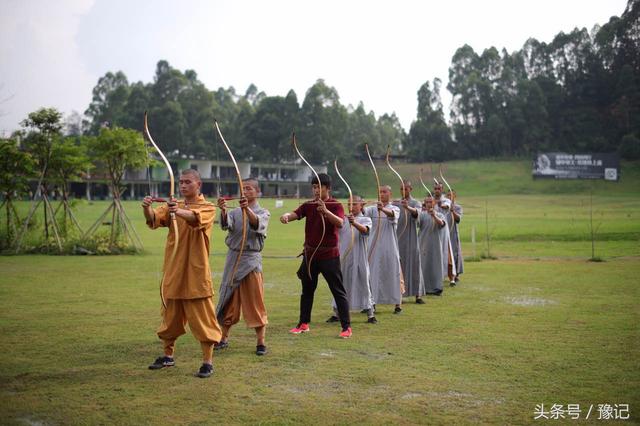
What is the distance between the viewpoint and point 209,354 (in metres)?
6.51

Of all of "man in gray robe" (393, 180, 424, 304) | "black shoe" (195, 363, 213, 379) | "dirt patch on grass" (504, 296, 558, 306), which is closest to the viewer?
"black shoe" (195, 363, 213, 379)

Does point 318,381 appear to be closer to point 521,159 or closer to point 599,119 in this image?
point 521,159

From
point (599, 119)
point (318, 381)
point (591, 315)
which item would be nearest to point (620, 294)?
point (591, 315)

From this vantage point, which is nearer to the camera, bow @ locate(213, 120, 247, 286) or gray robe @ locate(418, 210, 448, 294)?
bow @ locate(213, 120, 247, 286)

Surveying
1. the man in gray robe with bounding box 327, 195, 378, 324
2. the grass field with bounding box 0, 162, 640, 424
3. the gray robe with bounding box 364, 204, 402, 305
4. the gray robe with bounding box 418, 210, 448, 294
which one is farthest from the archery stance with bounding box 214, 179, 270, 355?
the gray robe with bounding box 418, 210, 448, 294

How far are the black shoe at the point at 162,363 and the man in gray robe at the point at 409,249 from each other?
5789 millimetres

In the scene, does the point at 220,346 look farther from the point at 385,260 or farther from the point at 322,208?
the point at 385,260

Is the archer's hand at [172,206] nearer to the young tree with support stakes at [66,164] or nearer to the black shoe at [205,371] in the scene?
the black shoe at [205,371]

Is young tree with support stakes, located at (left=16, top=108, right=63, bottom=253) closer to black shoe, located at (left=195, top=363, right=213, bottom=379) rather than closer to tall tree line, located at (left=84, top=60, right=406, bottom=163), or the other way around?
black shoe, located at (left=195, top=363, right=213, bottom=379)

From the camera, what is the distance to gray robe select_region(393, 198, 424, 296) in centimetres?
1159

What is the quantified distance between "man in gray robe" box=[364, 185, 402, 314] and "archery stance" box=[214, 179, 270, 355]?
301cm

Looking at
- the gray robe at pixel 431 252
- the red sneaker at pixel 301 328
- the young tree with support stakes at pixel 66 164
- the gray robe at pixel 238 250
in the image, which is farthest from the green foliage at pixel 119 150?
the gray robe at pixel 238 250

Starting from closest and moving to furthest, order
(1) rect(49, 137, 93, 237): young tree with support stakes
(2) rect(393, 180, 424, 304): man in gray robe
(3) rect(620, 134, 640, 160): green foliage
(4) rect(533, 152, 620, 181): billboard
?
(2) rect(393, 180, 424, 304): man in gray robe → (1) rect(49, 137, 93, 237): young tree with support stakes → (4) rect(533, 152, 620, 181): billboard → (3) rect(620, 134, 640, 160): green foliage

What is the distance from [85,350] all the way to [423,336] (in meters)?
4.41
